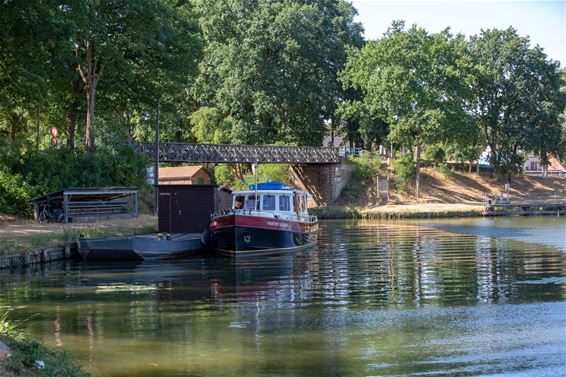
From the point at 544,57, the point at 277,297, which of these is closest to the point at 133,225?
the point at 277,297

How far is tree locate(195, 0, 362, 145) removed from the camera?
239ft

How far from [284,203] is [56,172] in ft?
51.6

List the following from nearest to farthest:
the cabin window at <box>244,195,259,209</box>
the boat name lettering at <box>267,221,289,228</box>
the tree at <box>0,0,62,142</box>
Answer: the tree at <box>0,0,62,142</box> → the boat name lettering at <box>267,221,289,228</box> → the cabin window at <box>244,195,259,209</box>

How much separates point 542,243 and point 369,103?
37867 mm

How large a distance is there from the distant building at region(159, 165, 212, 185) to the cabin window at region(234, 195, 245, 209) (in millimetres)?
35266

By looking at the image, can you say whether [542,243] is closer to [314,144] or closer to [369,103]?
[369,103]

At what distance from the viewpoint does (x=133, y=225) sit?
38.1m

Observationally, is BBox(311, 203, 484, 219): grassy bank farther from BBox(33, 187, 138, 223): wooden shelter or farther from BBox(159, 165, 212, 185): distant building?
BBox(33, 187, 138, 223): wooden shelter

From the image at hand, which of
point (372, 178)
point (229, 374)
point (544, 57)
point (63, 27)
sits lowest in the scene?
point (229, 374)

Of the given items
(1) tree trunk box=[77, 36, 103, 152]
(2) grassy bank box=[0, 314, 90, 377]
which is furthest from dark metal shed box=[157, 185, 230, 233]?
(2) grassy bank box=[0, 314, 90, 377]

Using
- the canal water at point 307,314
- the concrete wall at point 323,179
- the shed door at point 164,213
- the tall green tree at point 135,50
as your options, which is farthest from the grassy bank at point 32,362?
the concrete wall at point 323,179

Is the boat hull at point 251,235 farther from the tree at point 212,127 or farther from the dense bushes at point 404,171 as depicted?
the dense bushes at point 404,171

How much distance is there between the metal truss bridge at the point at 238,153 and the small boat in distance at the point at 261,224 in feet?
76.9

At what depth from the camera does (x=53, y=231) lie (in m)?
33.6
